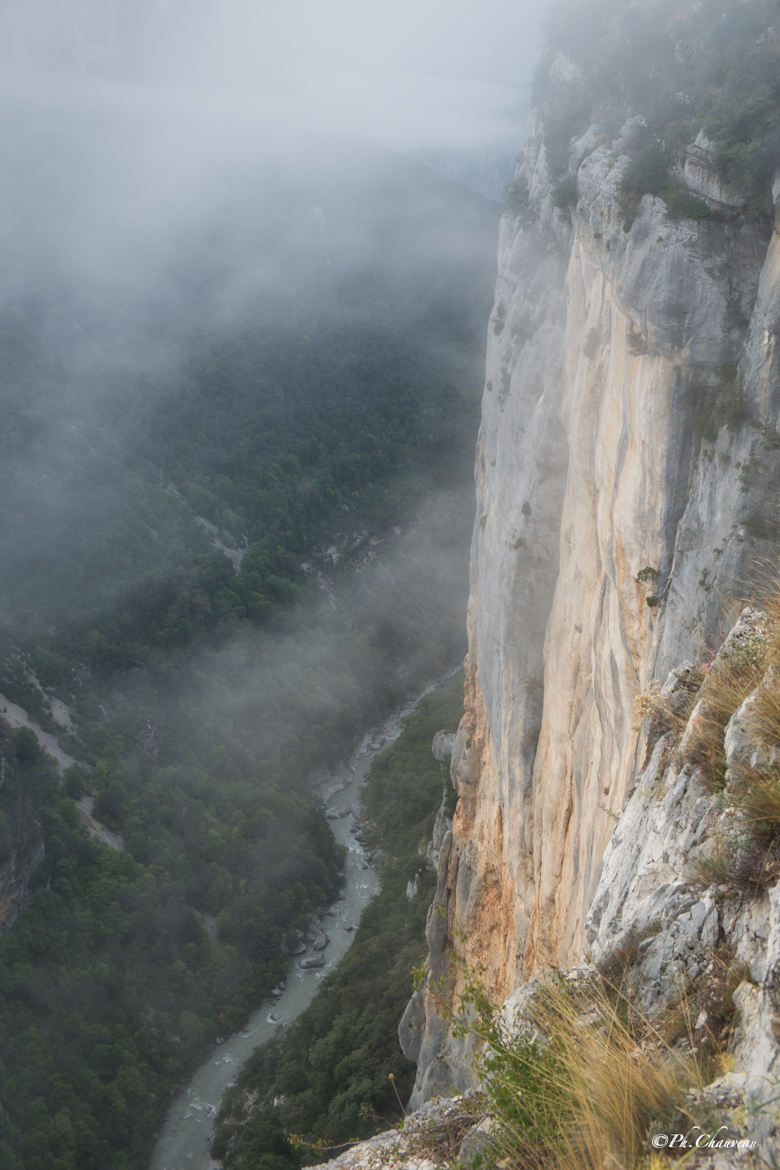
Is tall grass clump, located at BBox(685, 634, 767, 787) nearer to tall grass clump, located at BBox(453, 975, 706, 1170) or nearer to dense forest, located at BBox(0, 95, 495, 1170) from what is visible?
tall grass clump, located at BBox(453, 975, 706, 1170)

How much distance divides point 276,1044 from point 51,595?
3622cm

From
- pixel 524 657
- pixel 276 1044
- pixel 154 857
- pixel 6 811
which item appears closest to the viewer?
pixel 524 657

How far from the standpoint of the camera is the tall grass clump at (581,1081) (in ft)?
11.4

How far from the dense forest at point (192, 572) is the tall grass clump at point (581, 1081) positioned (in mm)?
35193

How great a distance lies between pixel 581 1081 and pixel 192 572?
65.3m

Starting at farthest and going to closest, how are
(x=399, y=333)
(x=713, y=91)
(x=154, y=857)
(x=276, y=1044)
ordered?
(x=399, y=333) < (x=154, y=857) < (x=276, y=1044) < (x=713, y=91)

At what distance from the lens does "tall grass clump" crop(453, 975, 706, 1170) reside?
3473 millimetres

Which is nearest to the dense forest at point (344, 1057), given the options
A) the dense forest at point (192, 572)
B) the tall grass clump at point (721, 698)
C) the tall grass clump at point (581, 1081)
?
the dense forest at point (192, 572)

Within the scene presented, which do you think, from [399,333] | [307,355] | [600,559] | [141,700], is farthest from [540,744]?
[399,333]

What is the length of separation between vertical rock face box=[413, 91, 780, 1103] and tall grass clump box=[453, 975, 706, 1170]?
64.2 inches

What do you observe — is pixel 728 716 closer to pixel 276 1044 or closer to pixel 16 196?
pixel 276 1044

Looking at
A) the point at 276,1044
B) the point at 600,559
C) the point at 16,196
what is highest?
the point at 16,196

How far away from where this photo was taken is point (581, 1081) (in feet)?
12.1

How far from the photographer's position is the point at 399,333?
323 ft
